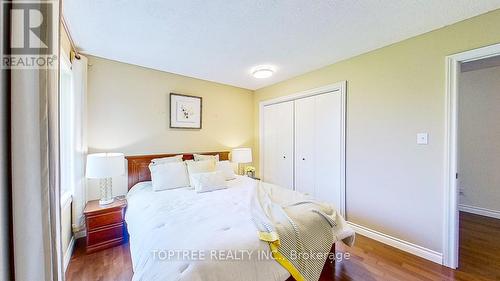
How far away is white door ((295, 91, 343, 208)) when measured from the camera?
3.07m

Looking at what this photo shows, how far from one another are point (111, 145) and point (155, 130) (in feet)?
2.02

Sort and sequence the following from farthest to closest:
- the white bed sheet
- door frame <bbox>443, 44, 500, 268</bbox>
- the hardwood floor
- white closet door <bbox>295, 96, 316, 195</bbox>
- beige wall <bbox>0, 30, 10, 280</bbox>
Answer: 1. white closet door <bbox>295, 96, 316, 195</bbox>
2. door frame <bbox>443, 44, 500, 268</bbox>
3. the hardwood floor
4. the white bed sheet
5. beige wall <bbox>0, 30, 10, 280</bbox>

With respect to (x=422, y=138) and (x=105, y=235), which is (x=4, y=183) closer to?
(x=105, y=235)

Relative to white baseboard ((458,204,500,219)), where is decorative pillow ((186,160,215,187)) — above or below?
above

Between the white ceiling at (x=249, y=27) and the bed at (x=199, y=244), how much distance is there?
1740 mm

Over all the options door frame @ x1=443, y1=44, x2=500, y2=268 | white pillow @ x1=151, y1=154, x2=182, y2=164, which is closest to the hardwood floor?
door frame @ x1=443, y1=44, x2=500, y2=268

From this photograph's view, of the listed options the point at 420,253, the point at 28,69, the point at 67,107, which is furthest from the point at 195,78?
the point at 420,253

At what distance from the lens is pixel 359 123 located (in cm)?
281

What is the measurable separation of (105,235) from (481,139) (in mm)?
5706

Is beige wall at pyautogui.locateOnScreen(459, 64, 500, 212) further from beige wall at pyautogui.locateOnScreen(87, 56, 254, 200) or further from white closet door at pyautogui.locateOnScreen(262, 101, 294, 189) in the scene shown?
beige wall at pyautogui.locateOnScreen(87, 56, 254, 200)

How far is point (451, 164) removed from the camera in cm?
207

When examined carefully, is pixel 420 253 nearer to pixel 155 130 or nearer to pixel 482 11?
pixel 482 11

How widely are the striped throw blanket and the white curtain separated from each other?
2137 mm

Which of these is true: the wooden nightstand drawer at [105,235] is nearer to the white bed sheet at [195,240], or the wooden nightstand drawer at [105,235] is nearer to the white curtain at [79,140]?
the white curtain at [79,140]
